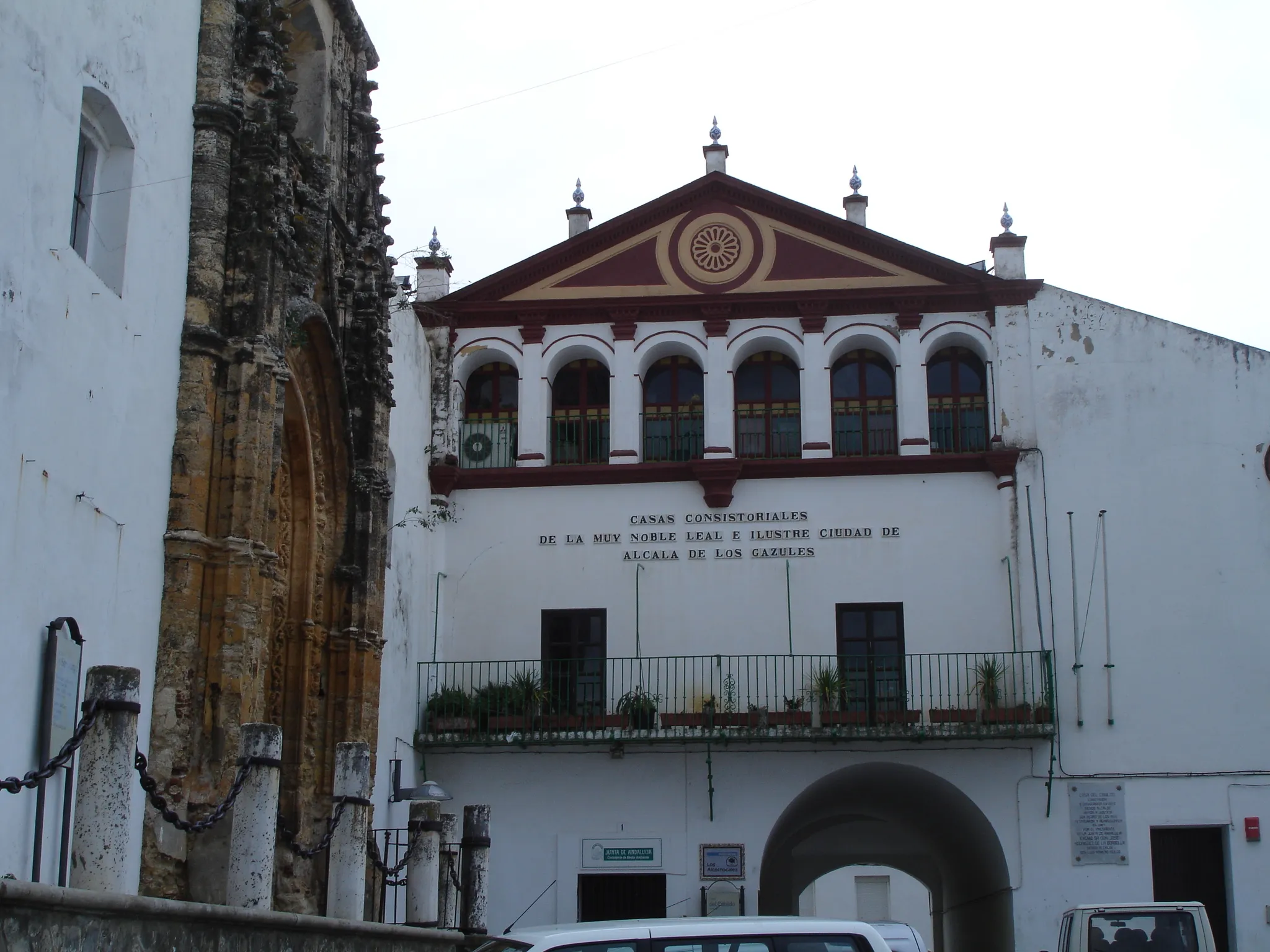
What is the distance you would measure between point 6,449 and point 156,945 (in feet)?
10.7

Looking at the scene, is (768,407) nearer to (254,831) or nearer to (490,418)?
(490,418)

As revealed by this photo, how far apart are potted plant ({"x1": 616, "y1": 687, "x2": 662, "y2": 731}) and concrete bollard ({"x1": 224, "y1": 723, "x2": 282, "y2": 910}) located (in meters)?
12.8

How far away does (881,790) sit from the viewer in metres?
25.1

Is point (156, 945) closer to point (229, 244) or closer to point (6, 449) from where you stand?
point (6, 449)

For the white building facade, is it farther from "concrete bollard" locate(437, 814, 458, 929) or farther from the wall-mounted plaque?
"concrete bollard" locate(437, 814, 458, 929)

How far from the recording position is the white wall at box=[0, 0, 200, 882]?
9.58 metres

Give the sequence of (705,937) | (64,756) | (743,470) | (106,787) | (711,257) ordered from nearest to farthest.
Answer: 1. (64,756)
2. (106,787)
3. (705,937)
4. (743,470)
5. (711,257)

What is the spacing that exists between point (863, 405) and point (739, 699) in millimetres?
4938

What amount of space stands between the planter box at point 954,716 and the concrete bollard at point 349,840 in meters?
11.7

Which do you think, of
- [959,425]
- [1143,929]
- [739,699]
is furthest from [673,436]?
[1143,929]

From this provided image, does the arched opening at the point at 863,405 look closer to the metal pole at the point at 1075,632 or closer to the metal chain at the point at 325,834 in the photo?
the metal pole at the point at 1075,632

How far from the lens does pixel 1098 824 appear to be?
21719 mm

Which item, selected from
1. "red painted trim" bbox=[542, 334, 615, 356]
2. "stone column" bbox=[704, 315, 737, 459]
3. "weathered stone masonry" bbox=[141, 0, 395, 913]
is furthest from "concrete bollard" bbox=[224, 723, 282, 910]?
"red painted trim" bbox=[542, 334, 615, 356]

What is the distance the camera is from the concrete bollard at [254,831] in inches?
380
